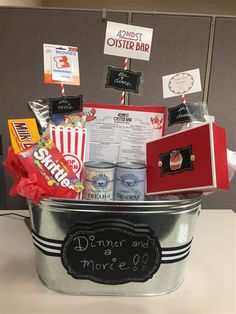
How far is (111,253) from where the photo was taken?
0.55m

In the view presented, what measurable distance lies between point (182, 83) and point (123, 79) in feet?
0.49

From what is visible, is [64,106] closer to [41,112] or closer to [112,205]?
[41,112]

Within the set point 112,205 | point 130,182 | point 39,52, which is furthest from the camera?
point 39,52

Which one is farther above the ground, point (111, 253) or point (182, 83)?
point (182, 83)

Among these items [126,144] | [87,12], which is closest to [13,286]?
[126,144]

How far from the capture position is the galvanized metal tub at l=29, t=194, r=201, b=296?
0.53m

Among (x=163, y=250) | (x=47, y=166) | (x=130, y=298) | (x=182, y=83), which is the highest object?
(x=182, y=83)

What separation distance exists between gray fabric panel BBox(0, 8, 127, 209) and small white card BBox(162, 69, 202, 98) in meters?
0.35

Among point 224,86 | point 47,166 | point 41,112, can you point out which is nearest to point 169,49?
point 224,86

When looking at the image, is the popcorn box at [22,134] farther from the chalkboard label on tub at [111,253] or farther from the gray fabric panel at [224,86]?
the gray fabric panel at [224,86]

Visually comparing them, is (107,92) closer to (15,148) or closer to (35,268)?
(15,148)

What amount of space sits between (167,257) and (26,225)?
501 mm

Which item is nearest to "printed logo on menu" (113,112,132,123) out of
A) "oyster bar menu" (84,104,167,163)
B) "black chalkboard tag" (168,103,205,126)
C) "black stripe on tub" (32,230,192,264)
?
"oyster bar menu" (84,104,167,163)

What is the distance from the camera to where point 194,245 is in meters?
0.80
